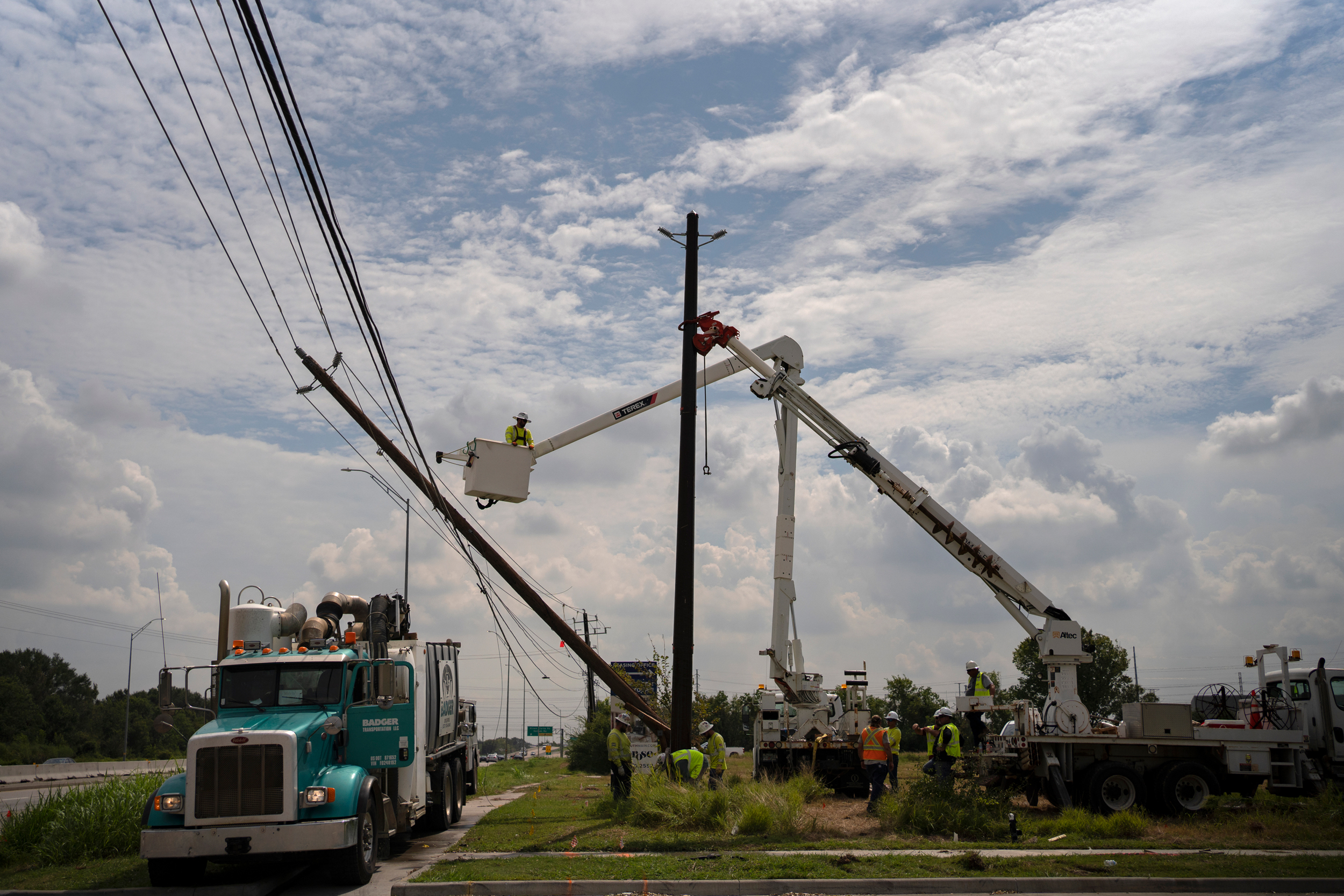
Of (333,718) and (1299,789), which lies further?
(1299,789)

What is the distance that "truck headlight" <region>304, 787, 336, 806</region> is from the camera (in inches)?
419

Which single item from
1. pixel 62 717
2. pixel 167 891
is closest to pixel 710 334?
pixel 167 891

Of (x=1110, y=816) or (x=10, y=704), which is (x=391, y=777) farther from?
(x=10, y=704)

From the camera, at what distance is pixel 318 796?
1068 centimetres

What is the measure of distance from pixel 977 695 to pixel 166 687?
13972mm

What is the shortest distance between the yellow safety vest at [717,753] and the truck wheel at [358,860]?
736 centimetres

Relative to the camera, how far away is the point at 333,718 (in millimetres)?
11789

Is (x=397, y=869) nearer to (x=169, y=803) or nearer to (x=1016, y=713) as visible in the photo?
(x=169, y=803)

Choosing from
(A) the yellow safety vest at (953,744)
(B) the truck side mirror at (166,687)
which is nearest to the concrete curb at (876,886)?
(B) the truck side mirror at (166,687)

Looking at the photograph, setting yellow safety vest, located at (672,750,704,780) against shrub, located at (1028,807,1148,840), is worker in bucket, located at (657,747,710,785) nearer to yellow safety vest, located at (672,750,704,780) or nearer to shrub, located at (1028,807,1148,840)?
yellow safety vest, located at (672,750,704,780)

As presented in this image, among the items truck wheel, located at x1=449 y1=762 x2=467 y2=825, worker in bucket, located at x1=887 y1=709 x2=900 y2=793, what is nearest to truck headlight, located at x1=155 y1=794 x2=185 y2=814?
truck wheel, located at x1=449 y1=762 x2=467 y2=825

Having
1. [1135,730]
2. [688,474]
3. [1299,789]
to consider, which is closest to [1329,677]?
[1299,789]

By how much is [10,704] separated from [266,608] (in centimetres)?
8475

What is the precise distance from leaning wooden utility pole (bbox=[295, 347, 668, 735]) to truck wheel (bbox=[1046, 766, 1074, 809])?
Result: 6691 millimetres
